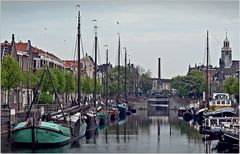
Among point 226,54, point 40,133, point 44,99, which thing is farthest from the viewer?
point 226,54

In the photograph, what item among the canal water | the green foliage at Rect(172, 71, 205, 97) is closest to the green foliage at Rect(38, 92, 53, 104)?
the canal water

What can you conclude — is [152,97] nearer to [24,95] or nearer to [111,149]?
[24,95]

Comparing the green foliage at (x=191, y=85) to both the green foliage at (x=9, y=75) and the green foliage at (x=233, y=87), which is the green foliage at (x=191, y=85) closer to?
the green foliage at (x=233, y=87)

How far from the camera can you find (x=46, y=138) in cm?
4825

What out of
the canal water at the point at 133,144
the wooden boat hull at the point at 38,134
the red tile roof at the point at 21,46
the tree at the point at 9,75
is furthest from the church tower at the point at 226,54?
the wooden boat hull at the point at 38,134

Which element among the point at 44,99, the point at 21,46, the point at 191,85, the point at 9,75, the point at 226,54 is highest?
the point at 226,54

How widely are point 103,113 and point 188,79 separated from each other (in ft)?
281

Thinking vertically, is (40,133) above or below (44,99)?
below

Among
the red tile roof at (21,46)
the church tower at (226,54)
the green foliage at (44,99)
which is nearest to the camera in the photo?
the green foliage at (44,99)

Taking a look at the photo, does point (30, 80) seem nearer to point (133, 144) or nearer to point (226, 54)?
point (133, 144)

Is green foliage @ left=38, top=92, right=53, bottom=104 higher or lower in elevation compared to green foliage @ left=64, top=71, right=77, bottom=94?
lower

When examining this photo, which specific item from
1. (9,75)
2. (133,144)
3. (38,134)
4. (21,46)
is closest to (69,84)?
(21,46)

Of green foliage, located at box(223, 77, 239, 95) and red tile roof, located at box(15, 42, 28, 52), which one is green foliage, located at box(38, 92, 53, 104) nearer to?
red tile roof, located at box(15, 42, 28, 52)

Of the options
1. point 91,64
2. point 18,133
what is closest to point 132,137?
point 18,133
